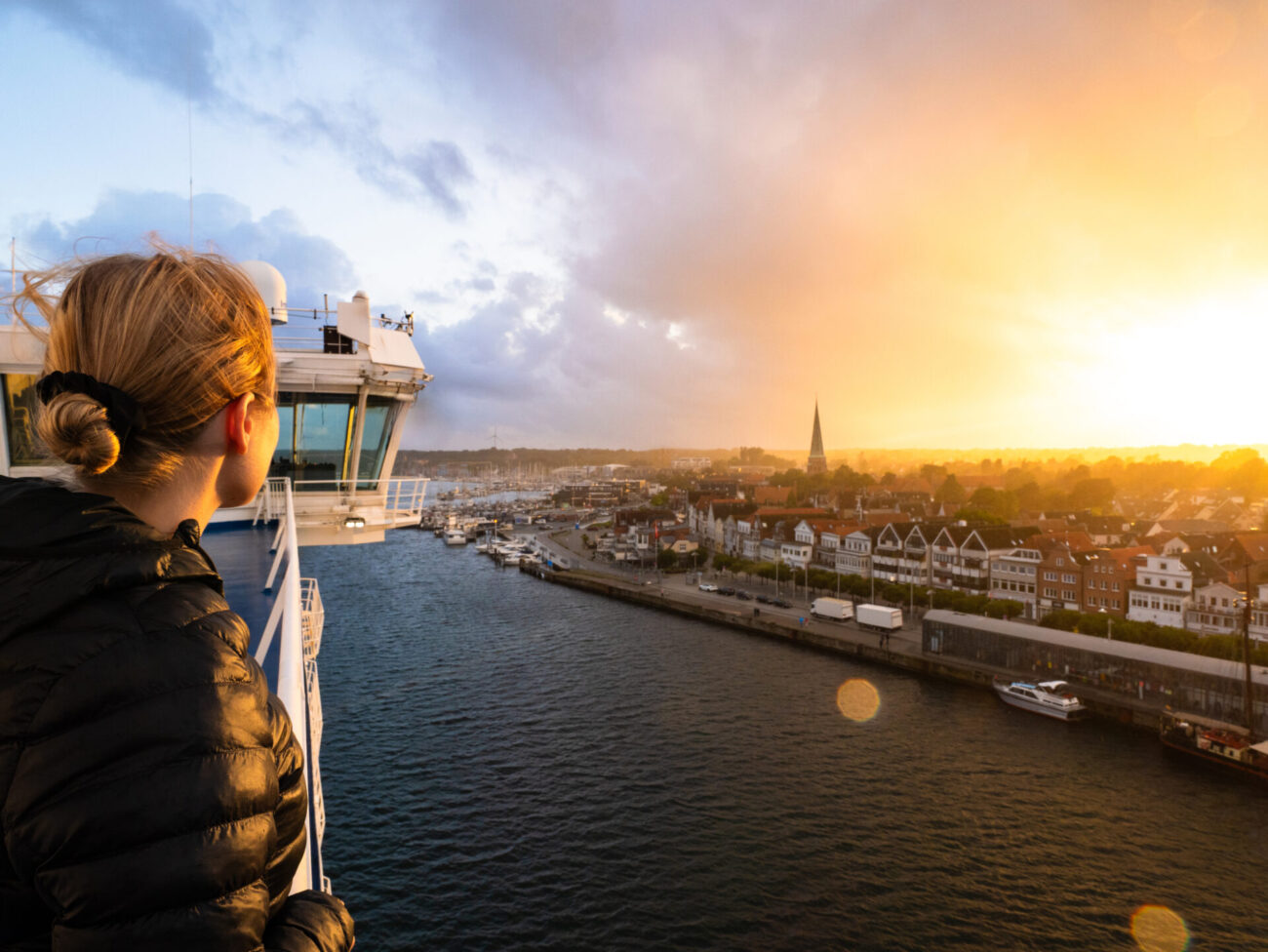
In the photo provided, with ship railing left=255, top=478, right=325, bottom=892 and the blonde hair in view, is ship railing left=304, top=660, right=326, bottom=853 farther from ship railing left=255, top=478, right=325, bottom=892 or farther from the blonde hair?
the blonde hair

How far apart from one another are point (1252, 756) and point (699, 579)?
2980cm

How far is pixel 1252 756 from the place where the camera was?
1772cm

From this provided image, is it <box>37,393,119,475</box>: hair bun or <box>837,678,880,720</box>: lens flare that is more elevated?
<box>37,393,119,475</box>: hair bun

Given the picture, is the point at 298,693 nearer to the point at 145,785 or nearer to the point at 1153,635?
the point at 145,785

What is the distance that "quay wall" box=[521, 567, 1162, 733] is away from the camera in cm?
2125

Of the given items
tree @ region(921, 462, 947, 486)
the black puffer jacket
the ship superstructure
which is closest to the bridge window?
the ship superstructure

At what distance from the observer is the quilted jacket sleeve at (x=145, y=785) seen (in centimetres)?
70

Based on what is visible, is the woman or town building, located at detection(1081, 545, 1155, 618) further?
town building, located at detection(1081, 545, 1155, 618)

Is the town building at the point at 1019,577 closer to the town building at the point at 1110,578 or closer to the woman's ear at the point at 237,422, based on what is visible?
the town building at the point at 1110,578

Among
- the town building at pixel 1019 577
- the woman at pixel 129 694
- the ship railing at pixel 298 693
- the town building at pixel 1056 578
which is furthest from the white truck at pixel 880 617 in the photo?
the woman at pixel 129 694

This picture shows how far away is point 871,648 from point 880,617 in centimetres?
262

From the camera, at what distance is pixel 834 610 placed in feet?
106

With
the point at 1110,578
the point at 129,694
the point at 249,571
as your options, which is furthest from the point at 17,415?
the point at 1110,578

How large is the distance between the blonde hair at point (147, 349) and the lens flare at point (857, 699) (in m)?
23.2
